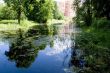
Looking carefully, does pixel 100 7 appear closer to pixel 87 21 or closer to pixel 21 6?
pixel 87 21

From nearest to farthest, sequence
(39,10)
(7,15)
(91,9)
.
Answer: (91,9) < (7,15) < (39,10)

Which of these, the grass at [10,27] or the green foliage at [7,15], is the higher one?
the green foliage at [7,15]

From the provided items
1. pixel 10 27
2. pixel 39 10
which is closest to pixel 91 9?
pixel 10 27

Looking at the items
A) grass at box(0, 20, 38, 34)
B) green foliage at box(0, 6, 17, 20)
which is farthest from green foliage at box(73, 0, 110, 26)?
green foliage at box(0, 6, 17, 20)

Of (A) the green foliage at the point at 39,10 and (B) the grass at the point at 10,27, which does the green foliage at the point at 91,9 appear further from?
(A) the green foliage at the point at 39,10

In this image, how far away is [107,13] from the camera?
30703 mm

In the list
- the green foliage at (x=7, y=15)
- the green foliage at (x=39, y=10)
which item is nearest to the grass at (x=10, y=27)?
the green foliage at (x=7, y=15)

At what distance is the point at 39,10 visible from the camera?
83.0m

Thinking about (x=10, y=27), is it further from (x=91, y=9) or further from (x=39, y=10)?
(x=39, y=10)

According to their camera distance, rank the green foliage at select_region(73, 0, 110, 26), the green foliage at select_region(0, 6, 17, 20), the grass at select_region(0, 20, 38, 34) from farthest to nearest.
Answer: the green foliage at select_region(0, 6, 17, 20) → the grass at select_region(0, 20, 38, 34) → the green foliage at select_region(73, 0, 110, 26)

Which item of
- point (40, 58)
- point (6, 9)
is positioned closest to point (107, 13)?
point (40, 58)

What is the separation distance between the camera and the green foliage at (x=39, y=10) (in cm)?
7962

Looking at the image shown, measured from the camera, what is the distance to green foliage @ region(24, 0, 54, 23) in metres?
79.6

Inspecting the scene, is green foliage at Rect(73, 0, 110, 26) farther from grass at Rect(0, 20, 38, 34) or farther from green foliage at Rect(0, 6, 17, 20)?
green foliage at Rect(0, 6, 17, 20)
